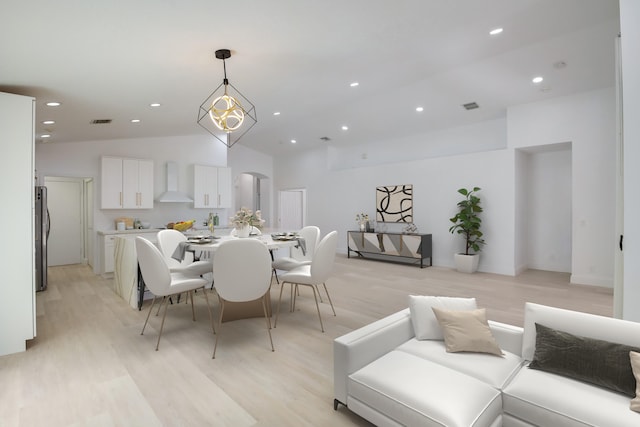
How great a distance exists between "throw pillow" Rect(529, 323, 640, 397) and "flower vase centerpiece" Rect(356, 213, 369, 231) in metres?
6.20

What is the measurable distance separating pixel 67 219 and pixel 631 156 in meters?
8.85

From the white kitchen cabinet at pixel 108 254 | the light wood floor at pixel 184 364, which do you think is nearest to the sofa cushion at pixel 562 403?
the light wood floor at pixel 184 364

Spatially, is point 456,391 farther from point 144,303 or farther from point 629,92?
point 144,303

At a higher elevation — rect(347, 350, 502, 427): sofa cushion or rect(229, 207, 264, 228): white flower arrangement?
rect(229, 207, 264, 228): white flower arrangement

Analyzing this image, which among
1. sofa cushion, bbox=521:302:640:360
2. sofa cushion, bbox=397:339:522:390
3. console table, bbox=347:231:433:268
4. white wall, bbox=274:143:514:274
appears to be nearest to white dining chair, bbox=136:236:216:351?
sofa cushion, bbox=397:339:522:390

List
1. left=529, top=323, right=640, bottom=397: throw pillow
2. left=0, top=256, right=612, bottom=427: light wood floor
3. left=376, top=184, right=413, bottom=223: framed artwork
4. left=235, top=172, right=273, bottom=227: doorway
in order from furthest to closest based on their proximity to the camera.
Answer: left=235, top=172, right=273, bottom=227: doorway, left=376, top=184, right=413, bottom=223: framed artwork, left=0, top=256, right=612, bottom=427: light wood floor, left=529, top=323, right=640, bottom=397: throw pillow

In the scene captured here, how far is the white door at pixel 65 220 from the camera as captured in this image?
673cm

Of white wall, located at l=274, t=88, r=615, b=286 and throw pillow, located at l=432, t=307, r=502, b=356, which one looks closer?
throw pillow, located at l=432, t=307, r=502, b=356

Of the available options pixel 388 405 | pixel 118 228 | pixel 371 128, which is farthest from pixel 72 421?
pixel 371 128

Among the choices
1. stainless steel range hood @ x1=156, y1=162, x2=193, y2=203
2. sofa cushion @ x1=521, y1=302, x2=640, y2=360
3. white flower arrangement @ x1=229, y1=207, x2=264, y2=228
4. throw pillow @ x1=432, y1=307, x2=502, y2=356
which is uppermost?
stainless steel range hood @ x1=156, y1=162, x2=193, y2=203

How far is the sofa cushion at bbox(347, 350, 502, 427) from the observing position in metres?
1.44

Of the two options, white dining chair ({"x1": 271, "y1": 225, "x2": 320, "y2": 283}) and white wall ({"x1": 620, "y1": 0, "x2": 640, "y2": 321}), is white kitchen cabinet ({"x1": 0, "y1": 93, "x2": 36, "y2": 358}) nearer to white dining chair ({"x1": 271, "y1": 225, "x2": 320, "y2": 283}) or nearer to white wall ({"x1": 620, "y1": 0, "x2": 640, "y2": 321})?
white dining chair ({"x1": 271, "y1": 225, "x2": 320, "y2": 283})

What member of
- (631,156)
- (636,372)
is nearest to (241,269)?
(636,372)

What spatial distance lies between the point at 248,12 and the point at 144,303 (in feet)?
12.1
